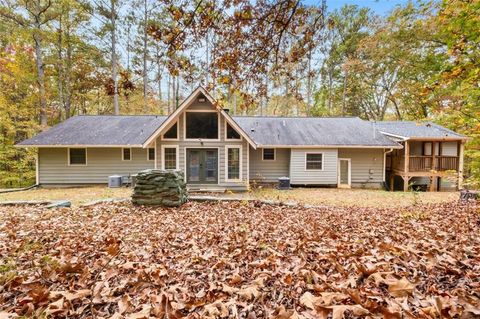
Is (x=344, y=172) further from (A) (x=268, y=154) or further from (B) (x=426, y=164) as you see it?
(B) (x=426, y=164)

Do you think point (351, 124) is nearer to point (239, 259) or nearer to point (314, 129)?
point (314, 129)

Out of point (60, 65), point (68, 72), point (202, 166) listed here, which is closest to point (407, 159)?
point (202, 166)

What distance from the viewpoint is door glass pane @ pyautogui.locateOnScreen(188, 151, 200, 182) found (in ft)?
41.5

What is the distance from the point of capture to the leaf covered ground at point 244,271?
6.59 feet

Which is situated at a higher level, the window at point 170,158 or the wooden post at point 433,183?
the window at point 170,158

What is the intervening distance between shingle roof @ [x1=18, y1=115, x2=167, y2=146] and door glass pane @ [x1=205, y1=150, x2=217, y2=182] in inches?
168

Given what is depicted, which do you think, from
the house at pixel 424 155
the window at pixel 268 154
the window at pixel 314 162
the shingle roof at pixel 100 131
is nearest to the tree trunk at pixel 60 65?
the shingle roof at pixel 100 131

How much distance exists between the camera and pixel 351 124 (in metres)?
16.7

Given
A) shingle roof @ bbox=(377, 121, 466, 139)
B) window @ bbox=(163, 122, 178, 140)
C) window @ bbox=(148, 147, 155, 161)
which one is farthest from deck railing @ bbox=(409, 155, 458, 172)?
A: window @ bbox=(148, 147, 155, 161)

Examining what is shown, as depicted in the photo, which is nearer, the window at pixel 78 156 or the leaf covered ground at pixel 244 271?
the leaf covered ground at pixel 244 271

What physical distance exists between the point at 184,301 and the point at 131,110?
2393 centimetres

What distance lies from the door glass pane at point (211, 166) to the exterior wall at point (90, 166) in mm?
4025

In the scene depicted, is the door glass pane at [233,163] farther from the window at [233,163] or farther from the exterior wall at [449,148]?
the exterior wall at [449,148]

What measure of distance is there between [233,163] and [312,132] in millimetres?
6224
